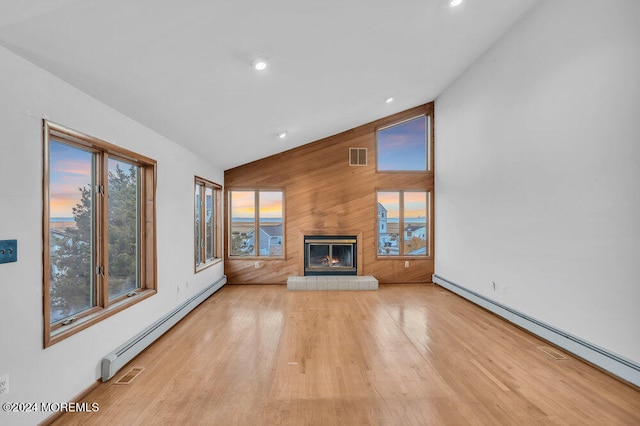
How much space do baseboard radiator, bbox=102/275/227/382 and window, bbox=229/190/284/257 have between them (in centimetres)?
182

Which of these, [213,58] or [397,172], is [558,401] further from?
[397,172]

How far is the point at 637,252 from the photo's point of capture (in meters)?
2.47

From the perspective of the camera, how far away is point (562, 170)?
126 inches

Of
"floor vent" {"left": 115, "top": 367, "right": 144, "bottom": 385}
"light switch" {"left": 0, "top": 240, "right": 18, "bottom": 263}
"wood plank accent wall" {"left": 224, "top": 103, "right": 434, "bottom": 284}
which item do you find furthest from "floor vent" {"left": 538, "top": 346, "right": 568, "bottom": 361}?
"light switch" {"left": 0, "top": 240, "right": 18, "bottom": 263}

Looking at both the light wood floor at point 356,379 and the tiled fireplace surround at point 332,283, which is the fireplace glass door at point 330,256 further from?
the light wood floor at point 356,379

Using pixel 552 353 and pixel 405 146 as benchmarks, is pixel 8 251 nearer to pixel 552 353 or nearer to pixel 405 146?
pixel 552 353

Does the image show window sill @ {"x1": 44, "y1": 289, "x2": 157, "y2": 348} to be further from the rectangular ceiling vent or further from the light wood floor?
the rectangular ceiling vent

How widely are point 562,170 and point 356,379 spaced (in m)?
3.04

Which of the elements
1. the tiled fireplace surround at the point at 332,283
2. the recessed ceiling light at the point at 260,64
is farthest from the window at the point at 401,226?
the recessed ceiling light at the point at 260,64

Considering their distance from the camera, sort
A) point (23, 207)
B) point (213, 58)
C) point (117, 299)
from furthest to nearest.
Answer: point (117, 299) → point (213, 58) → point (23, 207)

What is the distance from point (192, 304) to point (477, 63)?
5.78 metres

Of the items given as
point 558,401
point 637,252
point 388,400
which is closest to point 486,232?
point 637,252

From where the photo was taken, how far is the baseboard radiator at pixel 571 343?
2.49m

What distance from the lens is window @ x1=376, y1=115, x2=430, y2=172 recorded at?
6508 millimetres
